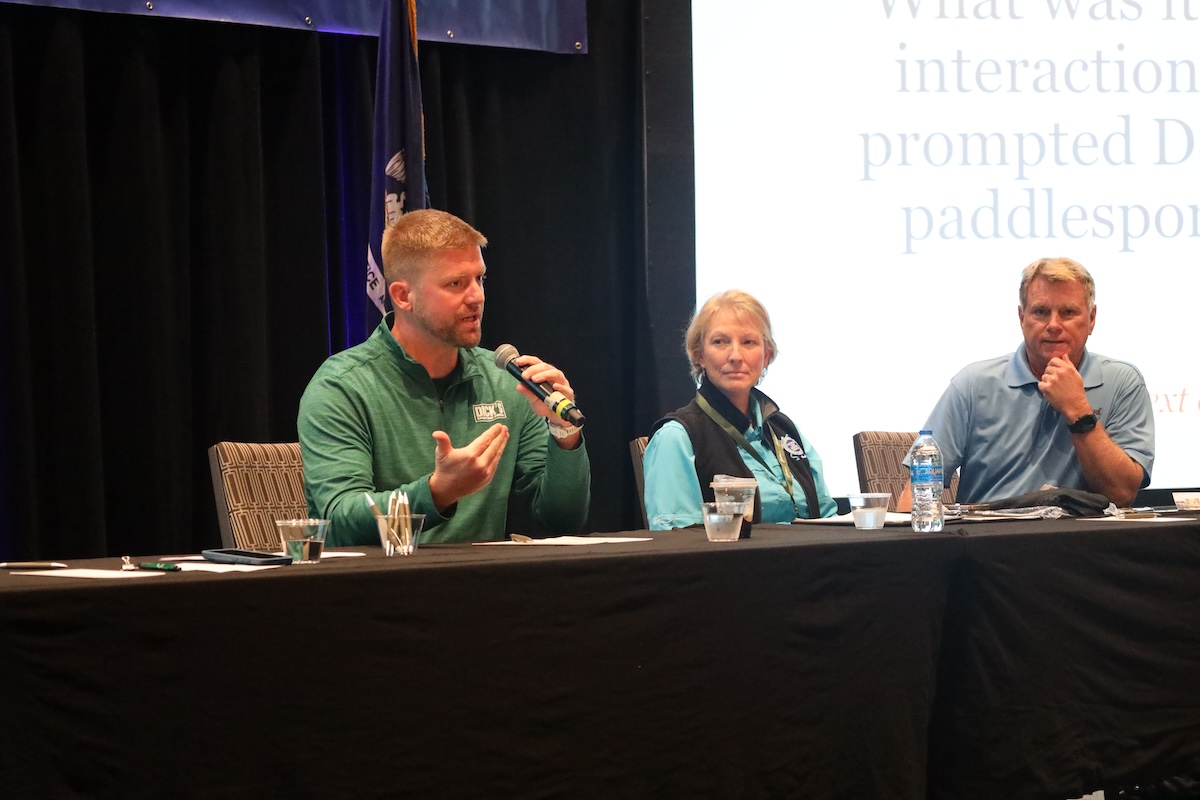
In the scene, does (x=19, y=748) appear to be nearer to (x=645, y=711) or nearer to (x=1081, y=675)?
(x=645, y=711)

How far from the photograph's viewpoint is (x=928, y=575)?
72.4 inches

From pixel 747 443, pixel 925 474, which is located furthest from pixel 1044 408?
pixel 925 474

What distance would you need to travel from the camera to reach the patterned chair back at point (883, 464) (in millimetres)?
3107

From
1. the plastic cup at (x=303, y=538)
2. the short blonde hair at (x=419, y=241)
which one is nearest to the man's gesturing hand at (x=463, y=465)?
the plastic cup at (x=303, y=538)

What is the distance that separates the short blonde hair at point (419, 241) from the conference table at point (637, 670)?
28.1 inches

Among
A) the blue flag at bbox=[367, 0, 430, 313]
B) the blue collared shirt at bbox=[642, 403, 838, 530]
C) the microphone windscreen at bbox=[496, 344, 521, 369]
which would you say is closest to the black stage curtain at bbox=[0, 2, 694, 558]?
the blue flag at bbox=[367, 0, 430, 313]

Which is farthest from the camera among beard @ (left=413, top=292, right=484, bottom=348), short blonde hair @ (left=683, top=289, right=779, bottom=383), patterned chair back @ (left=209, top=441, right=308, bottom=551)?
short blonde hair @ (left=683, top=289, right=779, bottom=383)

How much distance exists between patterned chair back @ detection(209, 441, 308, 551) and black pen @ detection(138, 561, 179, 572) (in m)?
0.78

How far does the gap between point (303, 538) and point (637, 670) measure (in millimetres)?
463

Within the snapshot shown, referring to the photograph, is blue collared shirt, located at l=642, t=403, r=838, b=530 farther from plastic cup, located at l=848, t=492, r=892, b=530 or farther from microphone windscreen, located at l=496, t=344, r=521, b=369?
microphone windscreen, located at l=496, t=344, r=521, b=369

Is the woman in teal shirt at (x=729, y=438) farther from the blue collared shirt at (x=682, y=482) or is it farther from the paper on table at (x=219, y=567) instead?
the paper on table at (x=219, y=567)

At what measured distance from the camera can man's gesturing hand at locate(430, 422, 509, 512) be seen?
6.12 feet

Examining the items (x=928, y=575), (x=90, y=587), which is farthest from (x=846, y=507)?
(x=90, y=587)

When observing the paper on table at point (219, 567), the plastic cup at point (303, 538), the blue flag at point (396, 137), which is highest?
the blue flag at point (396, 137)
